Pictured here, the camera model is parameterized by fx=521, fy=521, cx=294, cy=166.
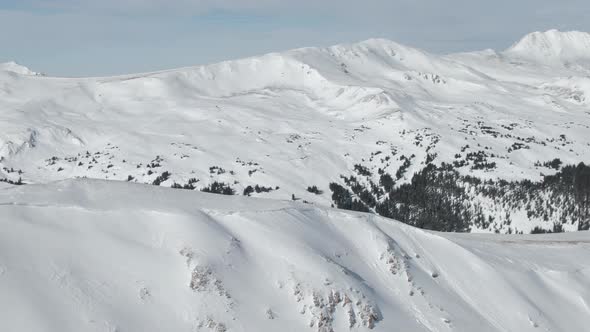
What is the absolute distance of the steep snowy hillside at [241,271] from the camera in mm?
25944

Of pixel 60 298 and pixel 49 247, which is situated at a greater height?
pixel 49 247

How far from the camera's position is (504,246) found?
44.2m

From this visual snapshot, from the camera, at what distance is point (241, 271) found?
30.2m

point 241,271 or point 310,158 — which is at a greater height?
point 310,158

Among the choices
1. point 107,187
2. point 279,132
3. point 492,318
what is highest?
point 279,132

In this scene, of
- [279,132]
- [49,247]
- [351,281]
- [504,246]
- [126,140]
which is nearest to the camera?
[49,247]

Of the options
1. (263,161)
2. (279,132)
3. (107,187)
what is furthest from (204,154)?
(107,187)

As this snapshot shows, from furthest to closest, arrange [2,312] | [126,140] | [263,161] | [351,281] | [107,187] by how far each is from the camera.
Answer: [126,140]
[263,161]
[107,187]
[351,281]
[2,312]

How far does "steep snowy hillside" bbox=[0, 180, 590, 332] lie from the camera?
1021 inches

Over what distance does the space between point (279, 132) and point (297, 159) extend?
33900 millimetres

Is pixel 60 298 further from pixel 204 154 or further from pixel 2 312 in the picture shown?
pixel 204 154

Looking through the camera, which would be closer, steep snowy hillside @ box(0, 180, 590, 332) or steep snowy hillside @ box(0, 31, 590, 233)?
steep snowy hillside @ box(0, 180, 590, 332)

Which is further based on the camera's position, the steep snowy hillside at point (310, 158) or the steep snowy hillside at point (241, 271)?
the steep snowy hillside at point (310, 158)

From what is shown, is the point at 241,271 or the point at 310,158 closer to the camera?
the point at 241,271
